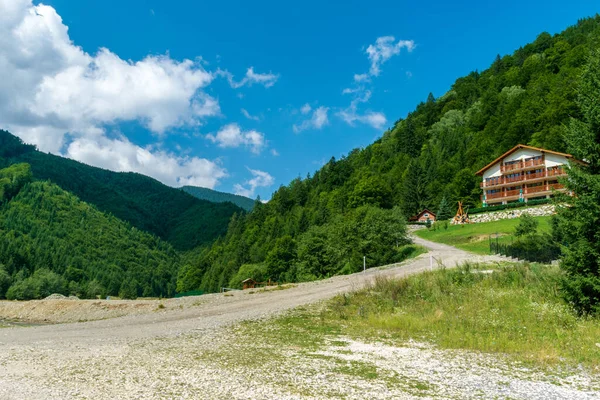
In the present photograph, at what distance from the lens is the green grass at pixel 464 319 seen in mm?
12492

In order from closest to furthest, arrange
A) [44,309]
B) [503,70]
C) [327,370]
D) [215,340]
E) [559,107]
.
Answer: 1. [327,370]
2. [215,340]
3. [44,309]
4. [559,107]
5. [503,70]

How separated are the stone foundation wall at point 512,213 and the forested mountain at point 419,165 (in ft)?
63.9

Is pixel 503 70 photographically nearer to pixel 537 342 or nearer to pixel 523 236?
pixel 523 236

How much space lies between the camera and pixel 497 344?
12.6 m

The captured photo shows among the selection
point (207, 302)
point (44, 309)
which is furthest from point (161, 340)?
point (44, 309)

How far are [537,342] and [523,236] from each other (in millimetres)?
31753

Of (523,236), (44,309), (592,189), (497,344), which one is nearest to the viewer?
(497,344)

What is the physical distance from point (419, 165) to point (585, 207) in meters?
98.1

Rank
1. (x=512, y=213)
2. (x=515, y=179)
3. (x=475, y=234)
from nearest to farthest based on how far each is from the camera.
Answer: (x=475, y=234)
(x=512, y=213)
(x=515, y=179)

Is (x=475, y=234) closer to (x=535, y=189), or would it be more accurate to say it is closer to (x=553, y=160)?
(x=535, y=189)

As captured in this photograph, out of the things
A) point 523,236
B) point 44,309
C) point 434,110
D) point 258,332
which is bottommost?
point 44,309

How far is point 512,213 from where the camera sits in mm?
62844

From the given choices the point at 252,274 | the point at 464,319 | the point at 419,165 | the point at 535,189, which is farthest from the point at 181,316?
the point at 419,165

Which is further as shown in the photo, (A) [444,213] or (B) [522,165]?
(A) [444,213]
